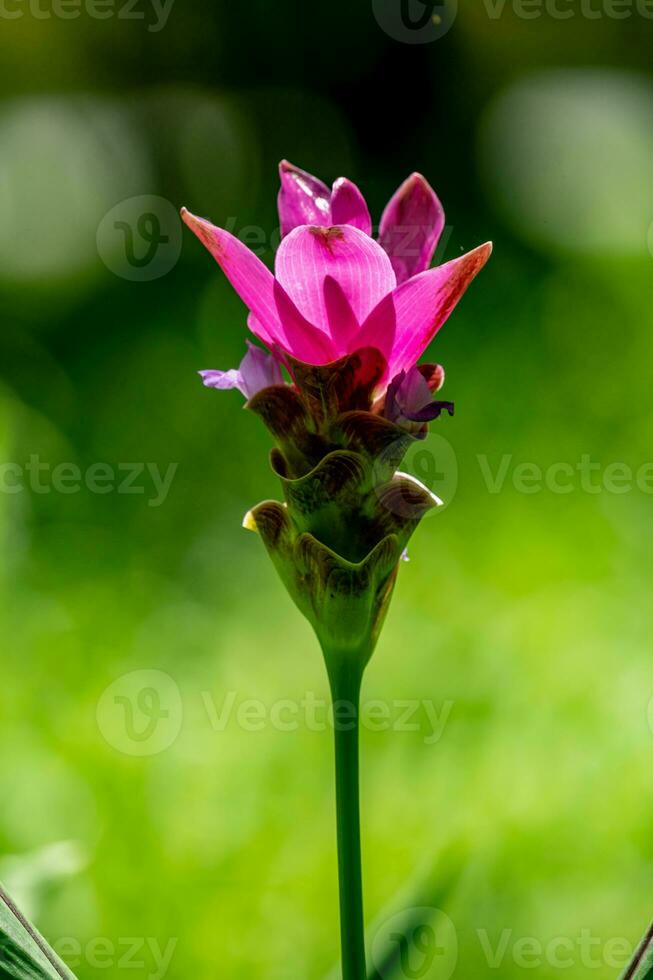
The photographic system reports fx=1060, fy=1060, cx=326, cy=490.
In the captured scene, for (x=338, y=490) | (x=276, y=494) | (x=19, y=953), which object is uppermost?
(x=338, y=490)

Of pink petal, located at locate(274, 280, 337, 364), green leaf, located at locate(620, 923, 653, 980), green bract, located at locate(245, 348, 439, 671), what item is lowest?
→ green leaf, located at locate(620, 923, 653, 980)

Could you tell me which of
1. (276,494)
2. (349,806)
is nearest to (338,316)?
(349,806)

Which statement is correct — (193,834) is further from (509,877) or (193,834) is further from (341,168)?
(341,168)

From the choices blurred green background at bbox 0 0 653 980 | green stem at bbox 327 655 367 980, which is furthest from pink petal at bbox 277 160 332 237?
blurred green background at bbox 0 0 653 980

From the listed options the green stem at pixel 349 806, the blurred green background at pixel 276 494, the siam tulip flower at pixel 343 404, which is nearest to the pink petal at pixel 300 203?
the siam tulip flower at pixel 343 404

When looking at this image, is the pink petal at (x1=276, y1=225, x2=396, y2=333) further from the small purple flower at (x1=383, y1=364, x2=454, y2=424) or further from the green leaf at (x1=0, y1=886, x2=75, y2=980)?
the green leaf at (x1=0, y1=886, x2=75, y2=980)

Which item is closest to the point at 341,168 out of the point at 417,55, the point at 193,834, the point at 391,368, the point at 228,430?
the point at 417,55

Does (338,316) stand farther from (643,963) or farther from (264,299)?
(643,963)

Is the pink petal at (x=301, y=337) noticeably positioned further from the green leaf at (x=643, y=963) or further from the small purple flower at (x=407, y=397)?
the green leaf at (x=643, y=963)
